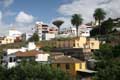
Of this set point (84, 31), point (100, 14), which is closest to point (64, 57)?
point (100, 14)

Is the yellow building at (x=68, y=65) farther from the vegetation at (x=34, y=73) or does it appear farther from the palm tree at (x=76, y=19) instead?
the palm tree at (x=76, y=19)

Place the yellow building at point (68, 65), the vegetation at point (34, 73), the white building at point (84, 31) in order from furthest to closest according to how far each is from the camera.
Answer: the white building at point (84, 31) < the yellow building at point (68, 65) < the vegetation at point (34, 73)

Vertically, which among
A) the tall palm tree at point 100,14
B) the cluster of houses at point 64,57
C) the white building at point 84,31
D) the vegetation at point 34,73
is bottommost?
the vegetation at point 34,73

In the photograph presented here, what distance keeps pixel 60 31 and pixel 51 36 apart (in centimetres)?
1840

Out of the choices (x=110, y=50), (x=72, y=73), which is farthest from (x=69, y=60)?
(x=110, y=50)

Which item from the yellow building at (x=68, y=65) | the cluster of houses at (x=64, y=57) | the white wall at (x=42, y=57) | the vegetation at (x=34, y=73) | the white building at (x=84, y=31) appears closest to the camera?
the vegetation at (x=34, y=73)

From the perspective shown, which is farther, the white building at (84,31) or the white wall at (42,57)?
the white building at (84,31)

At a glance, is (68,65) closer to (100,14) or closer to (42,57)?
(42,57)

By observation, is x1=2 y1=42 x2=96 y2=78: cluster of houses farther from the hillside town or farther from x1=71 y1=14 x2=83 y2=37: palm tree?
x1=71 y1=14 x2=83 y2=37: palm tree

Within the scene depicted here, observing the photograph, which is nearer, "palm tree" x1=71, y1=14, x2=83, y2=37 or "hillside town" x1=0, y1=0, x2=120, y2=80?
"hillside town" x1=0, y1=0, x2=120, y2=80

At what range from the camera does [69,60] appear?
60.1 metres

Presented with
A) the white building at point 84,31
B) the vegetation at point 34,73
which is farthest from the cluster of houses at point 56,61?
the white building at point 84,31

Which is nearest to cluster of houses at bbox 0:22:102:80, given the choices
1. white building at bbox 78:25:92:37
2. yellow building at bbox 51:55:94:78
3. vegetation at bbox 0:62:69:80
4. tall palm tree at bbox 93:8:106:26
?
yellow building at bbox 51:55:94:78

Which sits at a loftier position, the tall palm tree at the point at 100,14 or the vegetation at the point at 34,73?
the tall palm tree at the point at 100,14
